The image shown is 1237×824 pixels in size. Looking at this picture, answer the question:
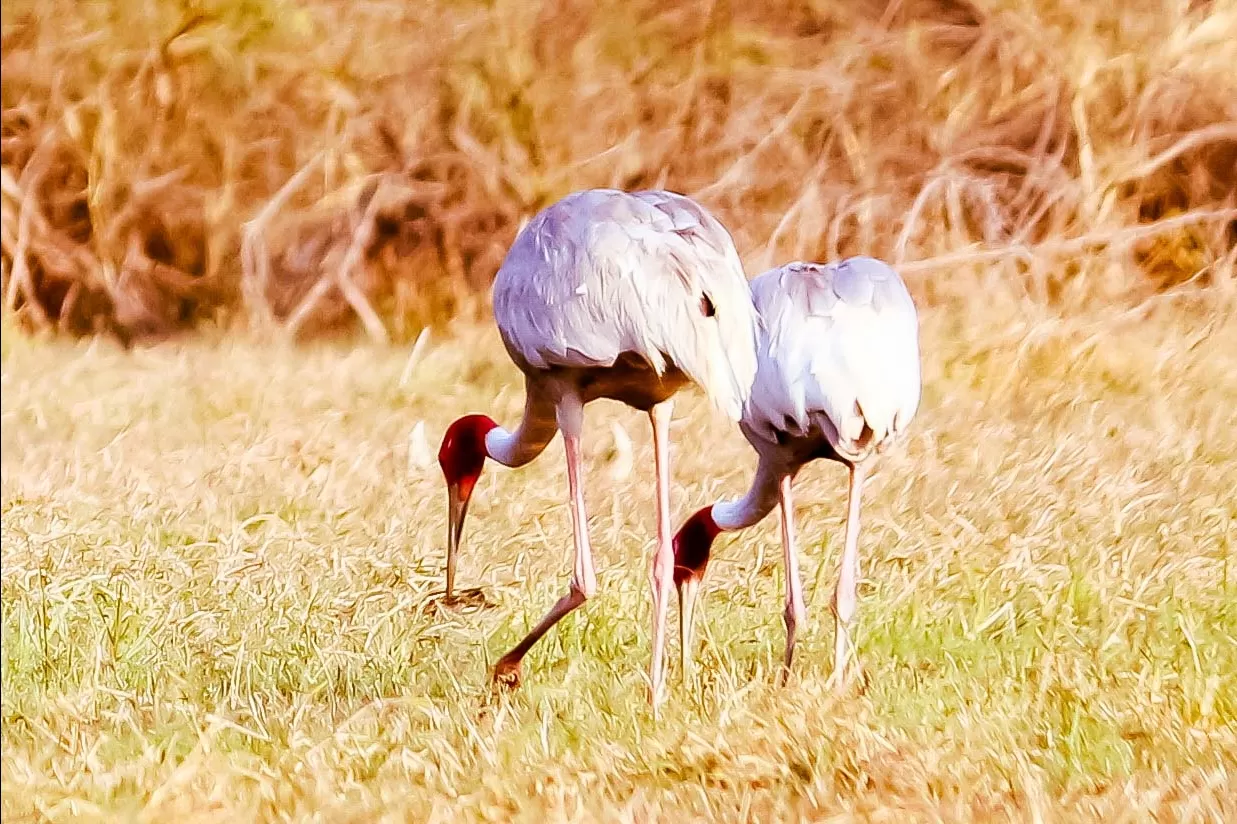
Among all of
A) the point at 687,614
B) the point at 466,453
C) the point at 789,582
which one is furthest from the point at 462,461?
the point at 789,582

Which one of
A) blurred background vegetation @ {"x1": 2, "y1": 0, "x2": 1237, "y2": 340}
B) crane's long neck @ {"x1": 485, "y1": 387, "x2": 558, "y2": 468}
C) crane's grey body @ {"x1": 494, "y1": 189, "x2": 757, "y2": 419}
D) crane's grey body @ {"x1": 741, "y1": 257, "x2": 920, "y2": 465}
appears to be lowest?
blurred background vegetation @ {"x1": 2, "y1": 0, "x2": 1237, "y2": 340}

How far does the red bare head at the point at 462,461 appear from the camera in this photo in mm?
4418

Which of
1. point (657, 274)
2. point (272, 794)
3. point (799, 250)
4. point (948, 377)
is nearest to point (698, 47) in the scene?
point (799, 250)

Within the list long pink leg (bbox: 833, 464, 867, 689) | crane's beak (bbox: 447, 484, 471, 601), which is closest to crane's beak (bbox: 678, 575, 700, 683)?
long pink leg (bbox: 833, 464, 867, 689)

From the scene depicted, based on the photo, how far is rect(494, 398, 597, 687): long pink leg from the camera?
377 cm

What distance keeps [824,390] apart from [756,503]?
0.42 metres

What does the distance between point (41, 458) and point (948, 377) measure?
8.25 feet

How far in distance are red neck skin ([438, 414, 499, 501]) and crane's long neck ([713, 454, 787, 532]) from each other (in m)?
0.63

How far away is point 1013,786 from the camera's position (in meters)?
3.19

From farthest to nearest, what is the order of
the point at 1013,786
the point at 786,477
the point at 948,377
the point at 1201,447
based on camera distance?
1. the point at 948,377
2. the point at 1201,447
3. the point at 786,477
4. the point at 1013,786

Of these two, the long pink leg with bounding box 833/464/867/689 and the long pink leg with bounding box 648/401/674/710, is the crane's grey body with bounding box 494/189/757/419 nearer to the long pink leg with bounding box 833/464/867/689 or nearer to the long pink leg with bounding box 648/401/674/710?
the long pink leg with bounding box 648/401/674/710

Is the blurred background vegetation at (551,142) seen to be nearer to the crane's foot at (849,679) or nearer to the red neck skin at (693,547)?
the red neck skin at (693,547)

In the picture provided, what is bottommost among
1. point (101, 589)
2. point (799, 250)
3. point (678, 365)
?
point (799, 250)

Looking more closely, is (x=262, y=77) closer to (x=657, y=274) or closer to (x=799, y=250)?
(x=799, y=250)
